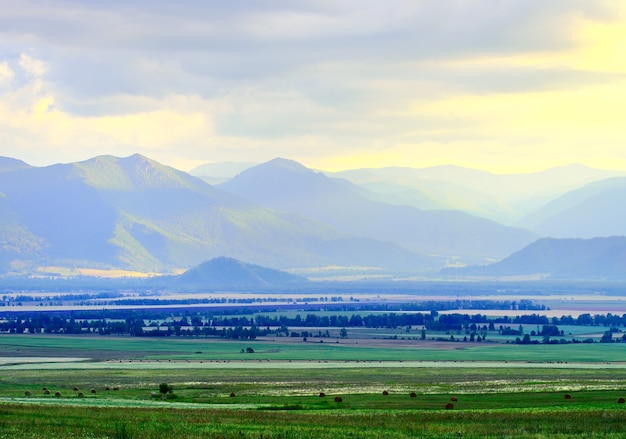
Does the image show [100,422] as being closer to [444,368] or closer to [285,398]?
[285,398]

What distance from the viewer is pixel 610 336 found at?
167m

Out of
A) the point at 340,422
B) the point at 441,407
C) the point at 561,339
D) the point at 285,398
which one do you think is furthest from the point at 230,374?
the point at 561,339

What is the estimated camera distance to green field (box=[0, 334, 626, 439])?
169 ft

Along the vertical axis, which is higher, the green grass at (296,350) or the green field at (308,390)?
the green grass at (296,350)

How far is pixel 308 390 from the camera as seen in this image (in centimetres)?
8206

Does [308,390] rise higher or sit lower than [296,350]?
lower

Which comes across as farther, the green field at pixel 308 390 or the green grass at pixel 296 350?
the green grass at pixel 296 350

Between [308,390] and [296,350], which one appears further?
[296,350]

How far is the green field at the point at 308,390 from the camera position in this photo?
51406 mm

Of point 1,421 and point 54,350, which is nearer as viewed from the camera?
point 1,421

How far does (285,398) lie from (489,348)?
75.8 m

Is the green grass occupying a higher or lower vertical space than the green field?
higher

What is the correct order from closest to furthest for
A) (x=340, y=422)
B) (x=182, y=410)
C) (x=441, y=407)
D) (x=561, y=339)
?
(x=340, y=422) → (x=182, y=410) → (x=441, y=407) → (x=561, y=339)

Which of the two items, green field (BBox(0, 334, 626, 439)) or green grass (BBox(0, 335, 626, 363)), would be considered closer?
green field (BBox(0, 334, 626, 439))
